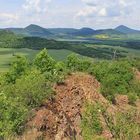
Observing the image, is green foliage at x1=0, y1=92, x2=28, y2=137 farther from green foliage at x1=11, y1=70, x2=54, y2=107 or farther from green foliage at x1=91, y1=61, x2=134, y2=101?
green foliage at x1=91, y1=61, x2=134, y2=101

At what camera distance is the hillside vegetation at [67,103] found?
258 feet

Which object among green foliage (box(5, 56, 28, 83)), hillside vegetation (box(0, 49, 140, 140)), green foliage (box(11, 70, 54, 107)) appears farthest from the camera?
green foliage (box(5, 56, 28, 83))

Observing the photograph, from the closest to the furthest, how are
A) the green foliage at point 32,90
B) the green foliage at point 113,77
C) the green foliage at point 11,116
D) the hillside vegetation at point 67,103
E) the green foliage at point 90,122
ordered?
the green foliage at point 11,116 < the green foliage at point 90,122 < the hillside vegetation at point 67,103 < the green foliage at point 32,90 < the green foliage at point 113,77

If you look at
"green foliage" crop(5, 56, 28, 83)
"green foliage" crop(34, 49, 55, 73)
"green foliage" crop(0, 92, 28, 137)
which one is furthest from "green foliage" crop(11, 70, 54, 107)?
"green foliage" crop(34, 49, 55, 73)

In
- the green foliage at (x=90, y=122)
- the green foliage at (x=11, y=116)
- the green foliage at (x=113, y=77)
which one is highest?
the green foliage at (x=11, y=116)

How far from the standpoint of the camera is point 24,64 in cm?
12750

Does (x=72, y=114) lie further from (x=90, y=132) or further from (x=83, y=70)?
(x=83, y=70)

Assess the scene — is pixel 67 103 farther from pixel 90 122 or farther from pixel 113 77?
pixel 113 77

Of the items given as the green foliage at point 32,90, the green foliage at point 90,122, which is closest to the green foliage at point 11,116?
the green foliage at point 32,90

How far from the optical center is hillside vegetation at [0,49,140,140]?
258 ft

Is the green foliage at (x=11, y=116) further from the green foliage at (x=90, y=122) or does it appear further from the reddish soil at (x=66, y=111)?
the green foliage at (x=90, y=122)

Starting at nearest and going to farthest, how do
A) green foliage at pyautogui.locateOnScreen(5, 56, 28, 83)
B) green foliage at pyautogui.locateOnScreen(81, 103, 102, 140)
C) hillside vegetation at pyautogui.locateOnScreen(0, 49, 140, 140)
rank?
green foliage at pyautogui.locateOnScreen(81, 103, 102, 140) < hillside vegetation at pyautogui.locateOnScreen(0, 49, 140, 140) < green foliage at pyautogui.locateOnScreen(5, 56, 28, 83)

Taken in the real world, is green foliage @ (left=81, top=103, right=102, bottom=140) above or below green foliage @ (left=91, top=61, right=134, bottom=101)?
above

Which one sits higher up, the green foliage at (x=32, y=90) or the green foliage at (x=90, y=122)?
the green foliage at (x=32, y=90)
